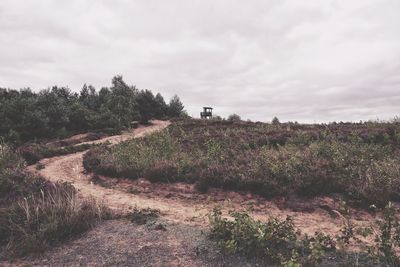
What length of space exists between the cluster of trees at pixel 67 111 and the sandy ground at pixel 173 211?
16.1 m

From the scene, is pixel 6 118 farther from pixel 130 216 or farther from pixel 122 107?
pixel 130 216

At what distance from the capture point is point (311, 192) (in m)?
9.55

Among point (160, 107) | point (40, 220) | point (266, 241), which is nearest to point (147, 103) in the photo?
point (160, 107)

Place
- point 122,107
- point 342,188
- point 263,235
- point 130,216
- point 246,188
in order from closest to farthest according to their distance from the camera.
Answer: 1. point 263,235
2. point 130,216
3. point 342,188
4. point 246,188
5. point 122,107

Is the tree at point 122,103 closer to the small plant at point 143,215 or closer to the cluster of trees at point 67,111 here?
the cluster of trees at point 67,111

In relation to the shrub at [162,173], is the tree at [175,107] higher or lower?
higher

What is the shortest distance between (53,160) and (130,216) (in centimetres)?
1289

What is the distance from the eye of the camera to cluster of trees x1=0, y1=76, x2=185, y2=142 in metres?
28.0

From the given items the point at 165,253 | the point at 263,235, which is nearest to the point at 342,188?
the point at 263,235

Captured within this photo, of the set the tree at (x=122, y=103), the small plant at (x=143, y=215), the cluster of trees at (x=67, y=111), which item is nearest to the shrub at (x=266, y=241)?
the small plant at (x=143, y=215)

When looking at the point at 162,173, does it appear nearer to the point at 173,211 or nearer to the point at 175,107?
the point at 173,211

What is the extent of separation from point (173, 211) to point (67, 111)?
89.9ft

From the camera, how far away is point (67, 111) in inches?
1305

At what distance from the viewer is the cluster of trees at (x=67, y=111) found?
2800cm
